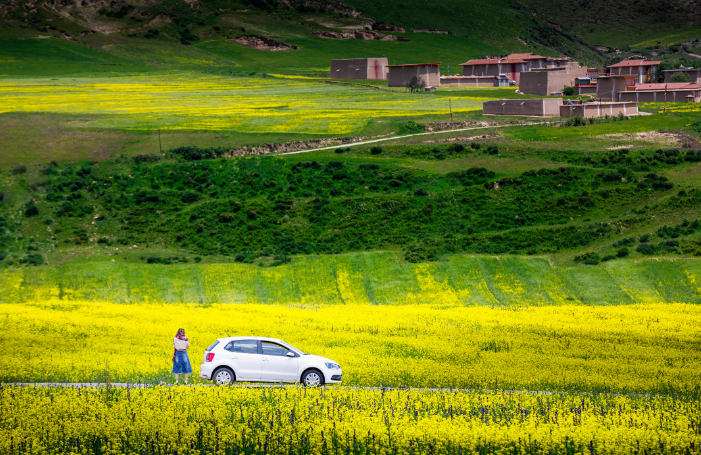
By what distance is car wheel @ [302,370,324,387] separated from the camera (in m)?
26.1

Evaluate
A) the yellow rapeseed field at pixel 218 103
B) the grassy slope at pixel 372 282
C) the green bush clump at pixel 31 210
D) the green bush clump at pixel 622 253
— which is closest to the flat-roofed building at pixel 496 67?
the yellow rapeseed field at pixel 218 103

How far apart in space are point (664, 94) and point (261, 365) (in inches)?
5069

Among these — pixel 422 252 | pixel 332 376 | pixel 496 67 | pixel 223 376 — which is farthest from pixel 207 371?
pixel 496 67

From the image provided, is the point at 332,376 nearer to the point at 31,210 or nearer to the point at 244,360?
the point at 244,360

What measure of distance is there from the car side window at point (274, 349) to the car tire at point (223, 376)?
53.9 inches

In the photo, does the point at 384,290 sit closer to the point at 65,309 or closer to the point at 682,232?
the point at 65,309

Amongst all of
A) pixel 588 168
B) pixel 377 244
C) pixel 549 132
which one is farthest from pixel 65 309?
pixel 549 132

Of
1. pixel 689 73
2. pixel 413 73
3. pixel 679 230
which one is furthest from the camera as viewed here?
pixel 689 73

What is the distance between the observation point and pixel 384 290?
55688 millimetres

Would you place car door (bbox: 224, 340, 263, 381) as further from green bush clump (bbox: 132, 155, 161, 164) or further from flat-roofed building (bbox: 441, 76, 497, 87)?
flat-roofed building (bbox: 441, 76, 497, 87)

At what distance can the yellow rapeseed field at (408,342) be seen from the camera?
1054 inches

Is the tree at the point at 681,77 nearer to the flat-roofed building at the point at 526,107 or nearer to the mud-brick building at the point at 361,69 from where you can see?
the mud-brick building at the point at 361,69

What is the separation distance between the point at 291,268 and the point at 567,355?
105 feet

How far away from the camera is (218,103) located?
398 feet
